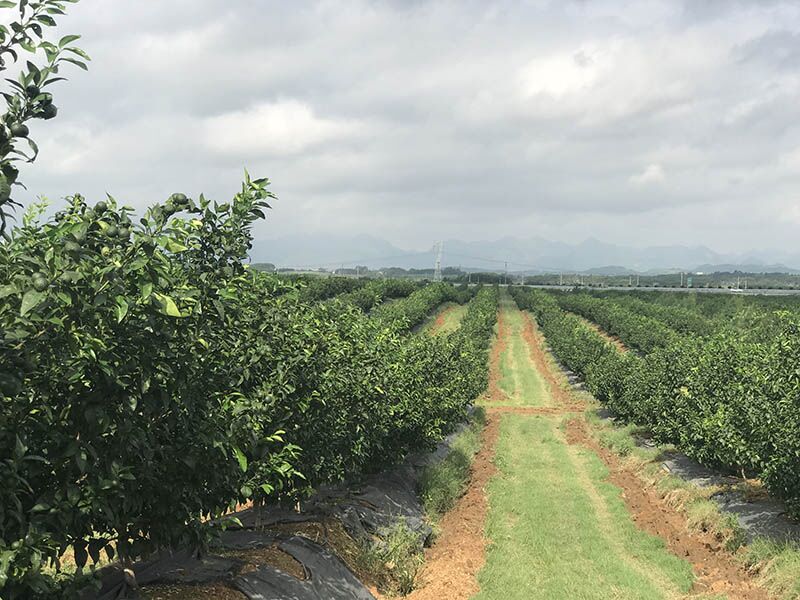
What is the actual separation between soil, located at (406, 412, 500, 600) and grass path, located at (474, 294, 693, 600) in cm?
24

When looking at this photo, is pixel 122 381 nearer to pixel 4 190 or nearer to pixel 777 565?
pixel 4 190

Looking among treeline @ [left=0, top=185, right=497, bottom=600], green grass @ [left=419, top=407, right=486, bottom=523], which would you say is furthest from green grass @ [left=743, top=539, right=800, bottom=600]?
treeline @ [left=0, top=185, right=497, bottom=600]

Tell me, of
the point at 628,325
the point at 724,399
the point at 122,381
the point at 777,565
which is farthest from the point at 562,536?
the point at 628,325

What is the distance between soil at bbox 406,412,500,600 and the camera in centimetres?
1045

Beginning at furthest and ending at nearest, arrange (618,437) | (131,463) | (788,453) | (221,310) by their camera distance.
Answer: (618,437)
(788,453)
(131,463)
(221,310)

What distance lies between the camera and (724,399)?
50.6 feet

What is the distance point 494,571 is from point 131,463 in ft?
30.1

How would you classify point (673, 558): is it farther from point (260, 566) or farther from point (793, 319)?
point (260, 566)

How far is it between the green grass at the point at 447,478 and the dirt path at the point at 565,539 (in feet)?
1.09

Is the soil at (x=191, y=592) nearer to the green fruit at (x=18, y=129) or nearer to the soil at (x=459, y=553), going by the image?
the soil at (x=459, y=553)

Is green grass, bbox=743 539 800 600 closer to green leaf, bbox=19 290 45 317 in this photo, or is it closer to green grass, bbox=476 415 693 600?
green grass, bbox=476 415 693 600

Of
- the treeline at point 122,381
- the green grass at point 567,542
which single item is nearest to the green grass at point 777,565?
the green grass at point 567,542

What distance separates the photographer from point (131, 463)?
14.1 feet

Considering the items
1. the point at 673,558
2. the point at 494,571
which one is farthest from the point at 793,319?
the point at 494,571
